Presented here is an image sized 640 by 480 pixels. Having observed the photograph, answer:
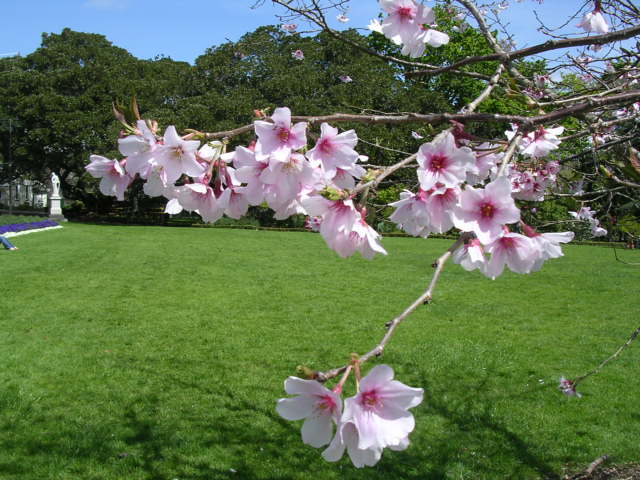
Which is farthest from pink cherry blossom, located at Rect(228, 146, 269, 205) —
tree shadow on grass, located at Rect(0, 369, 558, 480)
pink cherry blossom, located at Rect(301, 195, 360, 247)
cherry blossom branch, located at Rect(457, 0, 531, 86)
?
tree shadow on grass, located at Rect(0, 369, 558, 480)

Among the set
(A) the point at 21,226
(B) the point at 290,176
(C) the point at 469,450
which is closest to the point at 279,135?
(B) the point at 290,176

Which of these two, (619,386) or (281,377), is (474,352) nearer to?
(619,386)

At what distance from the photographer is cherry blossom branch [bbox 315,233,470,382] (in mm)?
875

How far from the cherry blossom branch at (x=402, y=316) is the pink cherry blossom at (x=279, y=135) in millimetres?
331

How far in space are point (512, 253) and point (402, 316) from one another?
27 cm

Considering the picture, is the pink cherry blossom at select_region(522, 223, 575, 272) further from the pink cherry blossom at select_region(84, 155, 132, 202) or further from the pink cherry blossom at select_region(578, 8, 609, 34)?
the pink cherry blossom at select_region(578, 8, 609, 34)

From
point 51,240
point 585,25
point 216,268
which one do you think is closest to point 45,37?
point 51,240

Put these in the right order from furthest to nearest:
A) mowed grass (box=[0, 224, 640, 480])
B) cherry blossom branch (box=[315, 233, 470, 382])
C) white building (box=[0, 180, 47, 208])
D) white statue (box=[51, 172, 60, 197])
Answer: white building (box=[0, 180, 47, 208]) → white statue (box=[51, 172, 60, 197]) → mowed grass (box=[0, 224, 640, 480]) → cherry blossom branch (box=[315, 233, 470, 382])

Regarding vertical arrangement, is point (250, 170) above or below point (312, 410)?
above

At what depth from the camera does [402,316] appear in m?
0.95

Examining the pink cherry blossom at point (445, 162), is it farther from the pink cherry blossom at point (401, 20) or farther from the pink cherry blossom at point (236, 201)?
the pink cherry blossom at point (401, 20)

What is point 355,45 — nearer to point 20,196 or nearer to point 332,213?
point 332,213

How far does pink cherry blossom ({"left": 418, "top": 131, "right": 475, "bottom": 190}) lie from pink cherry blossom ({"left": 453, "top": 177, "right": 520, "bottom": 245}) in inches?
1.9

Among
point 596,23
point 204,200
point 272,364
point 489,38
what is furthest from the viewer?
point 272,364
